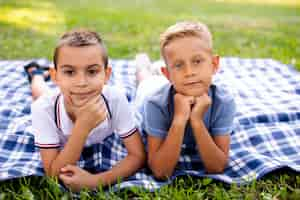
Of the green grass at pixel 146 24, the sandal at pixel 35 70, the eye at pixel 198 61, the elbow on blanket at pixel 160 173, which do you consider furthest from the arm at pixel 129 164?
the green grass at pixel 146 24

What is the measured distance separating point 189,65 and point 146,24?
4.71 metres

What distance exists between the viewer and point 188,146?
2.77 metres

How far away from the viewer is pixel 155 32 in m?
6.41

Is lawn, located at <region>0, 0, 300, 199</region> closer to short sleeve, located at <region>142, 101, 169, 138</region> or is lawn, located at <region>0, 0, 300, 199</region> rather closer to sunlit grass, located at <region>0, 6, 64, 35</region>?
sunlit grass, located at <region>0, 6, 64, 35</region>

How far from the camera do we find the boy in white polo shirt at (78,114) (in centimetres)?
229

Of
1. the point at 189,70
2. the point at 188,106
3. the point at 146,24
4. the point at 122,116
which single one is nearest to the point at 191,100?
the point at 188,106

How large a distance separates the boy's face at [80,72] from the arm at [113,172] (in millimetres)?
417

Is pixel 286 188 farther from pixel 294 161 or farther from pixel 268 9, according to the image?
pixel 268 9

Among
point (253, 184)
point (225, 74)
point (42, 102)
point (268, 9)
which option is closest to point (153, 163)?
point (253, 184)

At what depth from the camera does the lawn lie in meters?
2.35

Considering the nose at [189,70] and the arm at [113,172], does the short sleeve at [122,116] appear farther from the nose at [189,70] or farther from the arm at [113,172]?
the nose at [189,70]

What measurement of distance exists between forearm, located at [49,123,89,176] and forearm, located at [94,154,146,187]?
19 centimetres

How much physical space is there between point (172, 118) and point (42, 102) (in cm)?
81

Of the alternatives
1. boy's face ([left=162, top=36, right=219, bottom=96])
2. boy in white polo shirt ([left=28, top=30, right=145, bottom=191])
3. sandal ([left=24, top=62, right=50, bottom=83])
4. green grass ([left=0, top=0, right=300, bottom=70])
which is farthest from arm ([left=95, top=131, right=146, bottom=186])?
green grass ([left=0, top=0, right=300, bottom=70])
